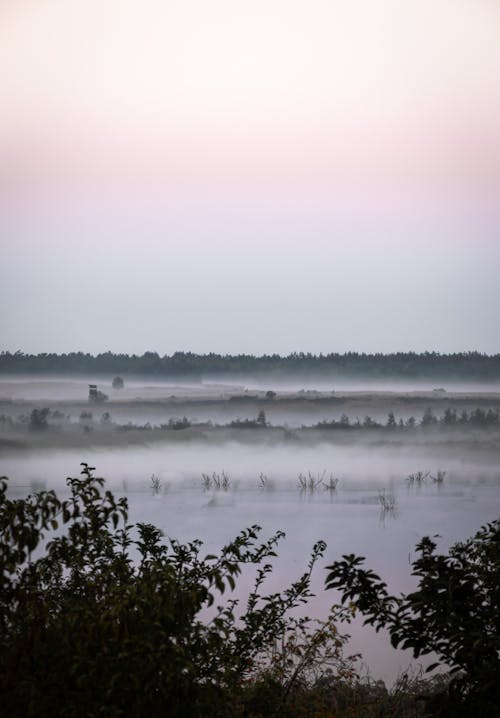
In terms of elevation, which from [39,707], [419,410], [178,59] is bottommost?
[39,707]

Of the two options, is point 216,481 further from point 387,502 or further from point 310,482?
point 387,502

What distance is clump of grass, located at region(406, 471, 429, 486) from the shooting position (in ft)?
11.5

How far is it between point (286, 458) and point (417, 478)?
513 millimetres

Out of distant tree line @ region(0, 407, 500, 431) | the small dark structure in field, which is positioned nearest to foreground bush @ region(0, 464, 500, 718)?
distant tree line @ region(0, 407, 500, 431)

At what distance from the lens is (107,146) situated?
369 cm

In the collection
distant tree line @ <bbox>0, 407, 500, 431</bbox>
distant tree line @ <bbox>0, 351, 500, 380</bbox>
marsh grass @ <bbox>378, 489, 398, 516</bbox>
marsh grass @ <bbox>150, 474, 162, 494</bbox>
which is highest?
distant tree line @ <bbox>0, 351, 500, 380</bbox>

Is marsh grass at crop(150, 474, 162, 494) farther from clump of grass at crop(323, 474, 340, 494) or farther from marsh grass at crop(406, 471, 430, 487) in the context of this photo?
marsh grass at crop(406, 471, 430, 487)

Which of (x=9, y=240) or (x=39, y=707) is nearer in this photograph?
(x=39, y=707)

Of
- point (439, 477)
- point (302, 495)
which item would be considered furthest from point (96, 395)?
point (439, 477)

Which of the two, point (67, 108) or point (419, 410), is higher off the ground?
point (67, 108)

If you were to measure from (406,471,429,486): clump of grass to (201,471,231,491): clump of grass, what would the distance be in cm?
70

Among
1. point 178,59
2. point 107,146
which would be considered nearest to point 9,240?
point 107,146

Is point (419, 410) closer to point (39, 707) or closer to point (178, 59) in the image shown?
point (178, 59)

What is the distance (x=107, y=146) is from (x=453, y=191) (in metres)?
1.42
